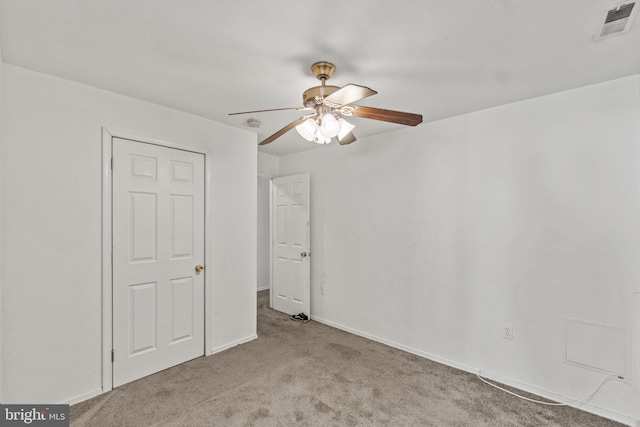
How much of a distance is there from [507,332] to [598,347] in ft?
1.89

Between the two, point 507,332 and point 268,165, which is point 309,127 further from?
point 268,165

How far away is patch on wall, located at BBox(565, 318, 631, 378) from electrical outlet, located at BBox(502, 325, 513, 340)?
371 millimetres

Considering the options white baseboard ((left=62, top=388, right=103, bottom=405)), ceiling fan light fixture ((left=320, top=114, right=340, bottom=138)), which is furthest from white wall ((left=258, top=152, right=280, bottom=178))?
white baseboard ((left=62, top=388, right=103, bottom=405))

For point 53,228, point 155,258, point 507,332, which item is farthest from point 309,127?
point 507,332

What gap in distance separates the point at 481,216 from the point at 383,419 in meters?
1.86

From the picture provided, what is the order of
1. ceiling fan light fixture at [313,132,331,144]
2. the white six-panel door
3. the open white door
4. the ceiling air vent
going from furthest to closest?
the open white door
the white six-panel door
ceiling fan light fixture at [313,132,331,144]
the ceiling air vent

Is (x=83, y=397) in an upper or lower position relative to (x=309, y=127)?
lower

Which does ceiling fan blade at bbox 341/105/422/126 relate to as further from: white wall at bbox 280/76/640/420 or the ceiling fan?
white wall at bbox 280/76/640/420

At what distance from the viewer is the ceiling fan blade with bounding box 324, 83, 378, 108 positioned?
163 cm

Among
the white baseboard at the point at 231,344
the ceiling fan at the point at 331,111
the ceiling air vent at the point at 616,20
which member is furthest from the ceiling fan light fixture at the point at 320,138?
the white baseboard at the point at 231,344

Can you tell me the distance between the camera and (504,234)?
2.66 meters

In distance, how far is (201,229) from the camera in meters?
3.05

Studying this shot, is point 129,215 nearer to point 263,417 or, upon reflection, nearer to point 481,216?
point 263,417

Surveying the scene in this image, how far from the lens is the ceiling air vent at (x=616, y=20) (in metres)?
1.46
